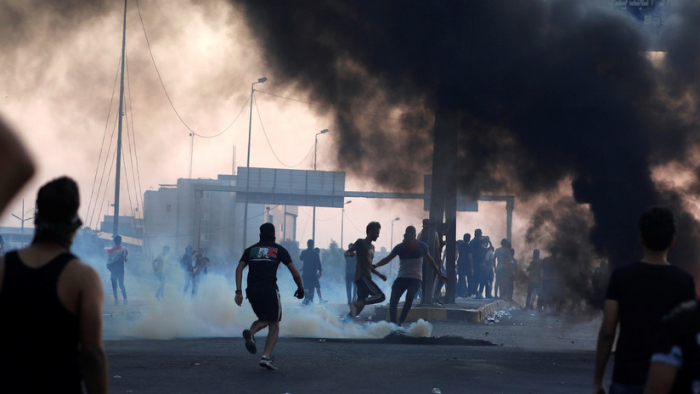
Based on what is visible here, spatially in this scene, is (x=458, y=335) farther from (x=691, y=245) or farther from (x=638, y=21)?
(x=638, y=21)

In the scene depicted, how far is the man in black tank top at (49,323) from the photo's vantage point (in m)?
2.65

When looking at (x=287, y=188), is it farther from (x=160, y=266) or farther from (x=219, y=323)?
(x=219, y=323)

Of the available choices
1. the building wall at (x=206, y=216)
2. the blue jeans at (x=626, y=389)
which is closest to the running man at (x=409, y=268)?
the blue jeans at (x=626, y=389)

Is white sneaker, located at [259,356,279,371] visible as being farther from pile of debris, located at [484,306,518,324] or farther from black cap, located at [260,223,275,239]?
pile of debris, located at [484,306,518,324]

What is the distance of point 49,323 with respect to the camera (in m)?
2.67

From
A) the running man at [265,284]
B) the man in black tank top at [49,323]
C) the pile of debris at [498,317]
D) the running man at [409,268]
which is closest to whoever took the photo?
the man in black tank top at [49,323]

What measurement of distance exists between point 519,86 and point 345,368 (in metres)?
5.79

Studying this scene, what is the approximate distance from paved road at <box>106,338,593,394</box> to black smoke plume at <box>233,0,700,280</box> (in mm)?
2393

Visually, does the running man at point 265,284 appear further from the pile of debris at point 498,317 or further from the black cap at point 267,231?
the pile of debris at point 498,317

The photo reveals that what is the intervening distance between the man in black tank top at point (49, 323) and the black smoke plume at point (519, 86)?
8.26 m

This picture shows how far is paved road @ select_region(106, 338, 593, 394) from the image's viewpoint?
22.5 ft

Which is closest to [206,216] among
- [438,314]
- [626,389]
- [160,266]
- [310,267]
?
[160,266]

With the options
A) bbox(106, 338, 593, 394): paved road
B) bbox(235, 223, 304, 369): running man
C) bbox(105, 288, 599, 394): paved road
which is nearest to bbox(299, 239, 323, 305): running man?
bbox(105, 288, 599, 394): paved road

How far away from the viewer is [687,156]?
10.8 meters
